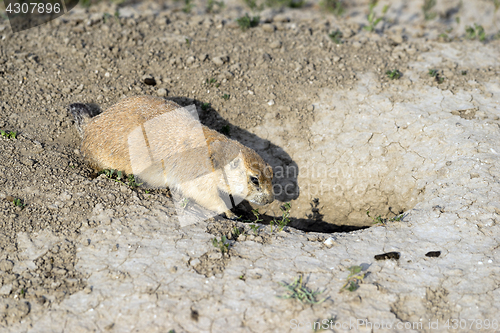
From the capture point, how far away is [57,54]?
253 inches

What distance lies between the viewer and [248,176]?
452 centimetres

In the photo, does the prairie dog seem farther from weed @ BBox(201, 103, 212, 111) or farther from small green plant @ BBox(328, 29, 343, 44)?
small green plant @ BBox(328, 29, 343, 44)

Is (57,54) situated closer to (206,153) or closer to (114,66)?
(114,66)

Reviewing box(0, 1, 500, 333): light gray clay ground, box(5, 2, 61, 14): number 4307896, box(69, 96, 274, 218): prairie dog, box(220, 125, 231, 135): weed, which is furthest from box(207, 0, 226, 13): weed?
box(69, 96, 274, 218): prairie dog

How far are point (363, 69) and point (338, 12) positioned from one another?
6.96 feet

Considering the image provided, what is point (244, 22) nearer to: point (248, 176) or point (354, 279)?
point (248, 176)

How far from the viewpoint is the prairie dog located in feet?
14.8

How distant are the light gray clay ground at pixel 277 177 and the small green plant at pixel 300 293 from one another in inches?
1.8

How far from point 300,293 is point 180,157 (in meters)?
2.13

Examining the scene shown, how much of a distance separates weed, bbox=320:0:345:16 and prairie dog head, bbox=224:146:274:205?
4.75 meters

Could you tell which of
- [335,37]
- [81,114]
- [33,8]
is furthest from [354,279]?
[33,8]

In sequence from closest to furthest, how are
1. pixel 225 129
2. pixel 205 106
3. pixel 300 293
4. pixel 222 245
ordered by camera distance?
pixel 300 293 < pixel 222 245 < pixel 225 129 < pixel 205 106

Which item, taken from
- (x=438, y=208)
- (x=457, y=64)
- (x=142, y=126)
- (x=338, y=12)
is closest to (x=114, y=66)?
(x=142, y=126)

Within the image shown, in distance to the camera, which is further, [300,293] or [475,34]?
[475,34]
